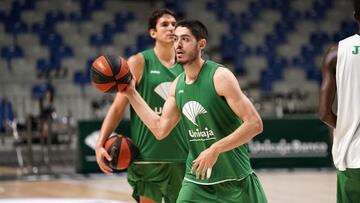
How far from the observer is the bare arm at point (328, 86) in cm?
379

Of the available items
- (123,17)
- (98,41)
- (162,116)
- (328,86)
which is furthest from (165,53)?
(123,17)

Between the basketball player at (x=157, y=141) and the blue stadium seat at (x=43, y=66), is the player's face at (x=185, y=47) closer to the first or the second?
the basketball player at (x=157, y=141)

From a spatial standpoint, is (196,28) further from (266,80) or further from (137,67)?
(266,80)

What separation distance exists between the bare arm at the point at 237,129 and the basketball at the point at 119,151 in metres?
1.18

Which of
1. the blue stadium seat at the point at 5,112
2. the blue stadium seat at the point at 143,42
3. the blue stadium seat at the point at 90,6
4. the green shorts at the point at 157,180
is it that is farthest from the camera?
the blue stadium seat at the point at 90,6

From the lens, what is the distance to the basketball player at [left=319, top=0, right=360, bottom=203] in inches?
148

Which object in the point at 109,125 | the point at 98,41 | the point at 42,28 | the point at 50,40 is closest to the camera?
the point at 109,125

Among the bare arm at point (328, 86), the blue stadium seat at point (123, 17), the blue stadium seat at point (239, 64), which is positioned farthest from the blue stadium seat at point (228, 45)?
the bare arm at point (328, 86)

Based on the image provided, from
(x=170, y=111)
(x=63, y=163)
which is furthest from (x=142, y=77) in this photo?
(x=63, y=163)

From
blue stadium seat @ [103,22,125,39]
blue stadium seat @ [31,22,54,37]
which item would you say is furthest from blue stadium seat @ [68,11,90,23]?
blue stadium seat @ [31,22,54,37]

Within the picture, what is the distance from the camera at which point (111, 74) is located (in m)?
4.55

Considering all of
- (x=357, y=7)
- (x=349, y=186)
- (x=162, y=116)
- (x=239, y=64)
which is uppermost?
(x=357, y=7)

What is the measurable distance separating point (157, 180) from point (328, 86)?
2234 millimetres

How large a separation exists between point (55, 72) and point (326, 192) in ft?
31.1
